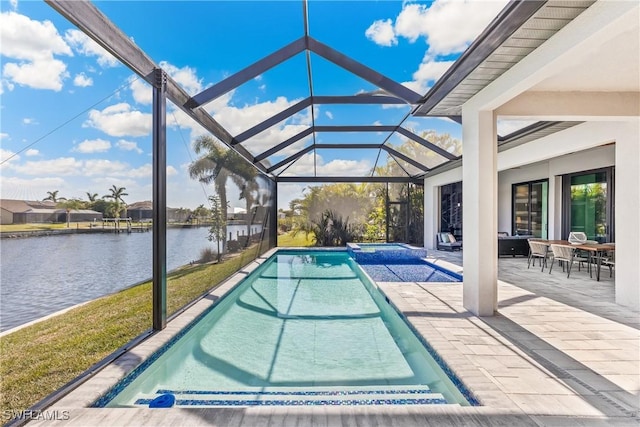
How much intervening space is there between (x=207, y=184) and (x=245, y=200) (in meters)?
2.67

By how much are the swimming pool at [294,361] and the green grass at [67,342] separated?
2.12 ft

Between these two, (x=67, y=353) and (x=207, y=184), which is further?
(x=207, y=184)

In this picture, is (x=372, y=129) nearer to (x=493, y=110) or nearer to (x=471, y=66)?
(x=493, y=110)

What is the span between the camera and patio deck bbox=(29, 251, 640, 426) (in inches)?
94.2

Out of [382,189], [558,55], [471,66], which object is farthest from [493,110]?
[382,189]

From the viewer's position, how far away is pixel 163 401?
9.77 ft

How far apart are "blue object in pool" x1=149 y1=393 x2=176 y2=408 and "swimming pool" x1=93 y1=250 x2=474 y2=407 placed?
1.6 inches

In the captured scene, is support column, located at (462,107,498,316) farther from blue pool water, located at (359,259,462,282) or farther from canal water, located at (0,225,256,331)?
canal water, located at (0,225,256,331)

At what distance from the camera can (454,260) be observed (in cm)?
1048

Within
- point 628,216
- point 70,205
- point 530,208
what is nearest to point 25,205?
point 70,205

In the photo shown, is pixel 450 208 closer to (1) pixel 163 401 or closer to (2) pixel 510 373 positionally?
(2) pixel 510 373

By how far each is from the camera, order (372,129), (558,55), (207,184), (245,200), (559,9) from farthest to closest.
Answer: (245,200) < (372,129) < (207,184) < (558,55) < (559,9)

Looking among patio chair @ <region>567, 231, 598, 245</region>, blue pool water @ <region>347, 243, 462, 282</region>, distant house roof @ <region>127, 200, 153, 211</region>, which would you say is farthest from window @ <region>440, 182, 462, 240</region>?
distant house roof @ <region>127, 200, 153, 211</region>

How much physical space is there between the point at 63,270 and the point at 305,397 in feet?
10.6
